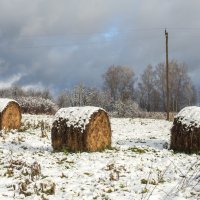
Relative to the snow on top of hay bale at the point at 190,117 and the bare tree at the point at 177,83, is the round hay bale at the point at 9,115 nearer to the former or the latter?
the snow on top of hay bale at the point at 190,117

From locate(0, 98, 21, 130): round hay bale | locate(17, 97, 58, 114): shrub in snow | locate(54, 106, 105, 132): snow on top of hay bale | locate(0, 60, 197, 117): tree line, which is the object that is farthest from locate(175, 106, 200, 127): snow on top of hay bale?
locate(0, 60, 197, 117): tree line

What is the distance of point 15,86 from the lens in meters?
96.2

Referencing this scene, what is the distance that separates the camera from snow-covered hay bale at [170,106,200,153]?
15664mm

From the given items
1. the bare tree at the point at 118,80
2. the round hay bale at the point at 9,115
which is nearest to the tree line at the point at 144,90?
the bare tree at the point at 118,80

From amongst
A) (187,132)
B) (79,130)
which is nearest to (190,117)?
(187,132)

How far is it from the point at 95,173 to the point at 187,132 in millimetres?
5809

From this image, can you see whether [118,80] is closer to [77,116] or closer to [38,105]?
[38,105]

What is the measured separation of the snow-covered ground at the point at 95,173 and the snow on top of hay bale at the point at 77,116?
107 centimetres

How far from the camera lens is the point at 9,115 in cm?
2142

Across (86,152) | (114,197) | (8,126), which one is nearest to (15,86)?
(8,126)

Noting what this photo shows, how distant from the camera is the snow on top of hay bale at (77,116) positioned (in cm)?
1527

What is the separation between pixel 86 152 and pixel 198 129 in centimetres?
400

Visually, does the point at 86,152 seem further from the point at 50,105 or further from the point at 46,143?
the point at 50,105

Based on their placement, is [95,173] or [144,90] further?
[144,90]
